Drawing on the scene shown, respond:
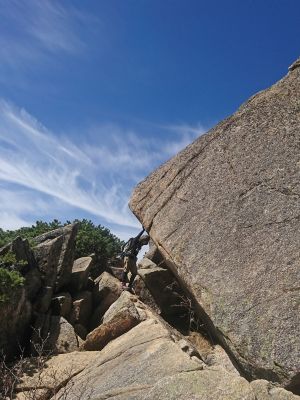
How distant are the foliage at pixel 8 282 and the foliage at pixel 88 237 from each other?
6.14 m

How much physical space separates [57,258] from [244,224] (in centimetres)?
854

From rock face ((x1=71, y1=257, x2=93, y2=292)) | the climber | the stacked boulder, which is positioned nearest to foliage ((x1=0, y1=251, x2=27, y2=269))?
the stacked boulder

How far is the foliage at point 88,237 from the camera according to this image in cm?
2273

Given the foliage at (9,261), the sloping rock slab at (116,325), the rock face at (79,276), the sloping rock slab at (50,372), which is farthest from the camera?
the rock face at (79,276)

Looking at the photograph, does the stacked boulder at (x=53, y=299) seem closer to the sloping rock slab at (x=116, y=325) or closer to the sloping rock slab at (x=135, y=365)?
the sloping rock slab at (x=116, y=325)

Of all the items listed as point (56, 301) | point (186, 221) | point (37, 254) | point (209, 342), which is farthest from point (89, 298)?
point (186, 221)

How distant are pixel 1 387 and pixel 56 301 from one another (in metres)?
4.37

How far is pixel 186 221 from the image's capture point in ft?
42.6

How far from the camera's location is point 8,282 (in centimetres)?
1443

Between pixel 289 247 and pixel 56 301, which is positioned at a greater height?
pixel 56 301

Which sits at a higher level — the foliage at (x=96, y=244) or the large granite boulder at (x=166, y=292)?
the foliage at (x=96, y=244)

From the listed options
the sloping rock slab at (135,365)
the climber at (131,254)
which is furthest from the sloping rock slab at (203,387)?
the climber at (131,254)

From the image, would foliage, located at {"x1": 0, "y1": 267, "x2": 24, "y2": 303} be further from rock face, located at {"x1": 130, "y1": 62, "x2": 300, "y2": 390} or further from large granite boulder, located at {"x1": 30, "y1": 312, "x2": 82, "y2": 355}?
rock face, located at {"x1": 130, "y1": 62, "x2": 300, "y2": 390}

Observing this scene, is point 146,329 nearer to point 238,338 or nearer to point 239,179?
point 238,338
